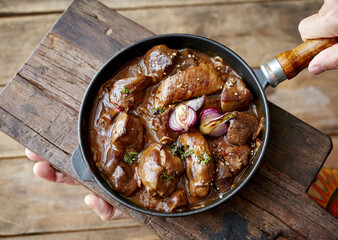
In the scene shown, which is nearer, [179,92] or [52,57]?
[179,92]

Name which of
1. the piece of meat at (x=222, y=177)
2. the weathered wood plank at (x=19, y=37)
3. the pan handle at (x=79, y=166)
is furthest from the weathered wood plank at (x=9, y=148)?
the piece of meat at (x=222, y=177)

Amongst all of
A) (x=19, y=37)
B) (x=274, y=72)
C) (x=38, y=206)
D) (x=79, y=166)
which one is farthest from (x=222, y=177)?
(x=19, y=37)

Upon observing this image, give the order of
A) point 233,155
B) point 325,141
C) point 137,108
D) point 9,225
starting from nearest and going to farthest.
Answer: point 233,155 < point 137,108 < point 325,141 < point 9,225

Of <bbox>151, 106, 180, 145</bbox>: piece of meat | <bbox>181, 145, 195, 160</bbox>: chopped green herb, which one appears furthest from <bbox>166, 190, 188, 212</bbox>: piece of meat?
<bbox>151, 106, 180, 145</bbox>: piece of meat

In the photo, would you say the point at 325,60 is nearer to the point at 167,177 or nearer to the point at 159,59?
the point at 159,59

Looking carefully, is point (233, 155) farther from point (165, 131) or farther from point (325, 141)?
point (325, 141)

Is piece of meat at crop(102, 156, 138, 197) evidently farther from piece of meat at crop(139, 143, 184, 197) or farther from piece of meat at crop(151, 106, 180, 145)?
piece of meat at crop(151, 106, 180, 145)

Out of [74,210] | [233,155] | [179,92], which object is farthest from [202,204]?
[74,210]
